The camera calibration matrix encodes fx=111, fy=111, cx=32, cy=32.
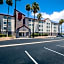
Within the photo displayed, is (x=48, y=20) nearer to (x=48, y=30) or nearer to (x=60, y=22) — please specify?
(x=48, y=30)

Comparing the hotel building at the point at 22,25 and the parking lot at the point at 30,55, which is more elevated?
the hotel building at the point at 22,25

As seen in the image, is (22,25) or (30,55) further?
(22,25)

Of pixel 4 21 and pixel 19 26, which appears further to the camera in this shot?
pixel 19 26

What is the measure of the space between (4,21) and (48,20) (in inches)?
1392

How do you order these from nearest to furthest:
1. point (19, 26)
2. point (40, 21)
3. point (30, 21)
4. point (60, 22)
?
point (19, 26) → point (30, 21) → point (40, 21) → point (60, 22)

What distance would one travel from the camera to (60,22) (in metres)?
86.5

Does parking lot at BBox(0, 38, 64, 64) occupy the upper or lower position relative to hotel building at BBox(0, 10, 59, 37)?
lower

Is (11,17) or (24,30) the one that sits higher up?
(11,17)

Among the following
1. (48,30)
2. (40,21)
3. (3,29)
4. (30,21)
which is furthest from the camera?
(48,30)

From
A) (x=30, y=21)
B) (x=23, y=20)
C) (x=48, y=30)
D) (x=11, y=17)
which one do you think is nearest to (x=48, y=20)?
(x=48, y=30)

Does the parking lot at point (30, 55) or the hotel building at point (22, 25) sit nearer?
the parking lot at point (30, 55)

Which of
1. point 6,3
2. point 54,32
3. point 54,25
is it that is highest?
point 6,3

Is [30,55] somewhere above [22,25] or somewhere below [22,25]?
below

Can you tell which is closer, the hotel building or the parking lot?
the parking lot
